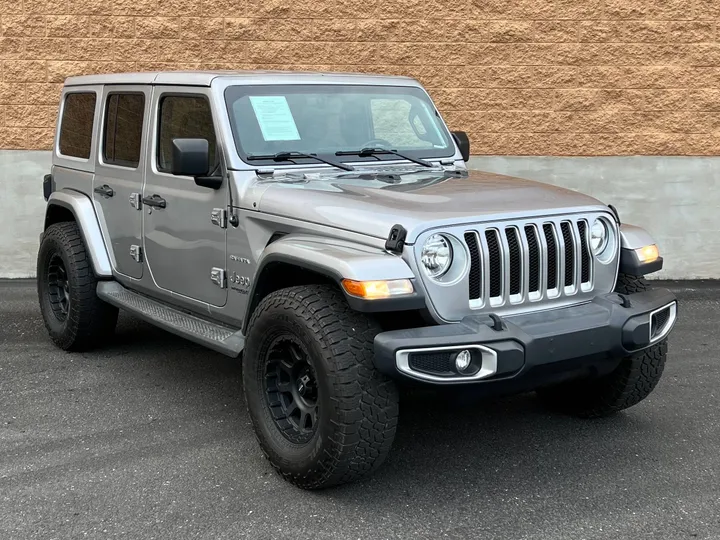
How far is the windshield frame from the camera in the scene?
4762 mm

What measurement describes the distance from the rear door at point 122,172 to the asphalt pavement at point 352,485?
843mm

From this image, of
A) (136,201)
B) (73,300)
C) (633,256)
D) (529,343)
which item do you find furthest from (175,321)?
(633,256)

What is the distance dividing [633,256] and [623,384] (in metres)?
0.70

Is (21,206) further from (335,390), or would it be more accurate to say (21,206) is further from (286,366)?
(335,390)

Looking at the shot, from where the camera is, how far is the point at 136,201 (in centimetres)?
552

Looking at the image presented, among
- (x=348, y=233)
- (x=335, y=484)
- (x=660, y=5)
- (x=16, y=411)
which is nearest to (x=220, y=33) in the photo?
(x=660, y=5)

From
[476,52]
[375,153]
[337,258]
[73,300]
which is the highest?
[476,52]

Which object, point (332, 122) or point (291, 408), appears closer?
point (291, 408)

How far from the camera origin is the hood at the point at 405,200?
3900 millimetres

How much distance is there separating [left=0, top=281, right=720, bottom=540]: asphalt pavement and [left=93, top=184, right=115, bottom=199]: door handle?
116 centimetres

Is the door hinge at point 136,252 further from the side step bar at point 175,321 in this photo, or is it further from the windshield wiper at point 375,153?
the windshield wiper at point 375,153

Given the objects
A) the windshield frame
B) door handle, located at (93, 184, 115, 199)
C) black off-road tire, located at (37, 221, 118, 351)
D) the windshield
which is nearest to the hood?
the windshield frame

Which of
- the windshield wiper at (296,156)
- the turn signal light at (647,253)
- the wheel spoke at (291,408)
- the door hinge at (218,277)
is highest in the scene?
the windshield wiper at (296,156)

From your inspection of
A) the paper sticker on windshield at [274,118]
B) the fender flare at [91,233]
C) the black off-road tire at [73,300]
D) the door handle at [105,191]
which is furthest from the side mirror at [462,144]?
the black off-road tire at [73,300]
